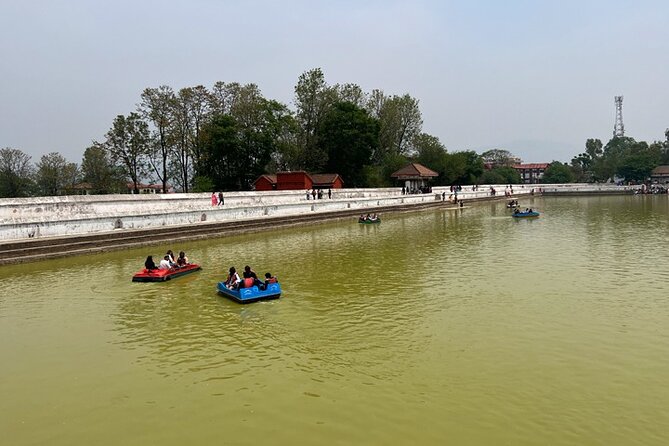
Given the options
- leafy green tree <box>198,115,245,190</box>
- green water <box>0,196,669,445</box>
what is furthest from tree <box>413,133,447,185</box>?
green water <box>0,196,669,445</box>

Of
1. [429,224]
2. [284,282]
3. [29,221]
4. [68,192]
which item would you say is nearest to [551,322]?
[284,282]

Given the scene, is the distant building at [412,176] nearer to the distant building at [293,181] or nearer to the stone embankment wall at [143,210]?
the distant building at [293,181]

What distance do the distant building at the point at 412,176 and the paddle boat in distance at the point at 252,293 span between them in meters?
43.9

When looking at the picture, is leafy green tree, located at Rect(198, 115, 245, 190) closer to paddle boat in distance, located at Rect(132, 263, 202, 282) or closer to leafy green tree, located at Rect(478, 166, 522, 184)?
paddle boat in distance, located at Rect(132, 263, 202, 282)

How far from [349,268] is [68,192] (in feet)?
119

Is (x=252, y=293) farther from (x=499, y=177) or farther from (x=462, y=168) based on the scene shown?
(x=499, y=177)

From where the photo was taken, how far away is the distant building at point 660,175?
8500 centimetres

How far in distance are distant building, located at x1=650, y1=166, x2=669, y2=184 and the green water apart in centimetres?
8262

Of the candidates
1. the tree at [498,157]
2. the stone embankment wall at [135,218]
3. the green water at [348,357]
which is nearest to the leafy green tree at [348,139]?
the stone embankment wall at [135,218]

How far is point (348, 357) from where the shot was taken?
28.0 ft

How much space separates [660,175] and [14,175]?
95.0 meters

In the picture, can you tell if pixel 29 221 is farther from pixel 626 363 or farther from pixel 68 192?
pixel 68 192

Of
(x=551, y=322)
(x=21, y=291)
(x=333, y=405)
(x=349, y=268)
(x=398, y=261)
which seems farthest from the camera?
(x=398, y=261)

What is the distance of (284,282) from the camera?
48.7ft
